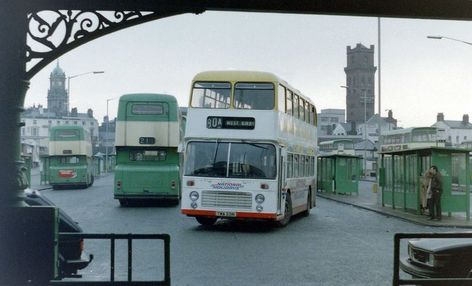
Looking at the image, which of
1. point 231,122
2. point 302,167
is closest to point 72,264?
point 231,122

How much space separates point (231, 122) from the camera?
17.6 m

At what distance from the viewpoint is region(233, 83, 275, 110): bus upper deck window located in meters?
17.8

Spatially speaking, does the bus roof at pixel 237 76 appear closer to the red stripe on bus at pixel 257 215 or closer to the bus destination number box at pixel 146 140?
the red stripe on bus at pixel 257 215

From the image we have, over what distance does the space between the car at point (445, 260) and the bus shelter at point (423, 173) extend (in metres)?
14.7

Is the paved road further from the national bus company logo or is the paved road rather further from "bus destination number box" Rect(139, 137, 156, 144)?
"bus destination number box" Rect(139, 137, 156, 144)

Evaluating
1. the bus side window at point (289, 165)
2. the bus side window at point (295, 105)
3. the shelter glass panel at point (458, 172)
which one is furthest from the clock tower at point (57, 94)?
the bus side window at point (289, 165)

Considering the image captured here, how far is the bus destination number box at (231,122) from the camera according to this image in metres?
17.5

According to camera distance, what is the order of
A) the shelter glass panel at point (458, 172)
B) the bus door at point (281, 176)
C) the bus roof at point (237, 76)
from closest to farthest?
the bus door at point (281, 176) < the bus roof at point (237, 76) < the shelter glass panel at point (458, 172)

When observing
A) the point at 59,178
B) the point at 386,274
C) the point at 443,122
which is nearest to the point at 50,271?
the point at 386,274

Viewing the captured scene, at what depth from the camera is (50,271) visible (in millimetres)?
6523

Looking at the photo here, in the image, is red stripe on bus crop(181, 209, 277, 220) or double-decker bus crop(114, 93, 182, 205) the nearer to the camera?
red stripe on bus crop(181, 209, 277, 220)

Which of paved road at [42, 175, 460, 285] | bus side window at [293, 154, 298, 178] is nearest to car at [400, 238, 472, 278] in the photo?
paved road at [42, 175, 460, 285]

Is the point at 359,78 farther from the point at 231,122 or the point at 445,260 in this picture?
the point at 445,260

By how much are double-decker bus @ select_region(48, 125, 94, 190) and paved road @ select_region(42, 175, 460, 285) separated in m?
16.0
